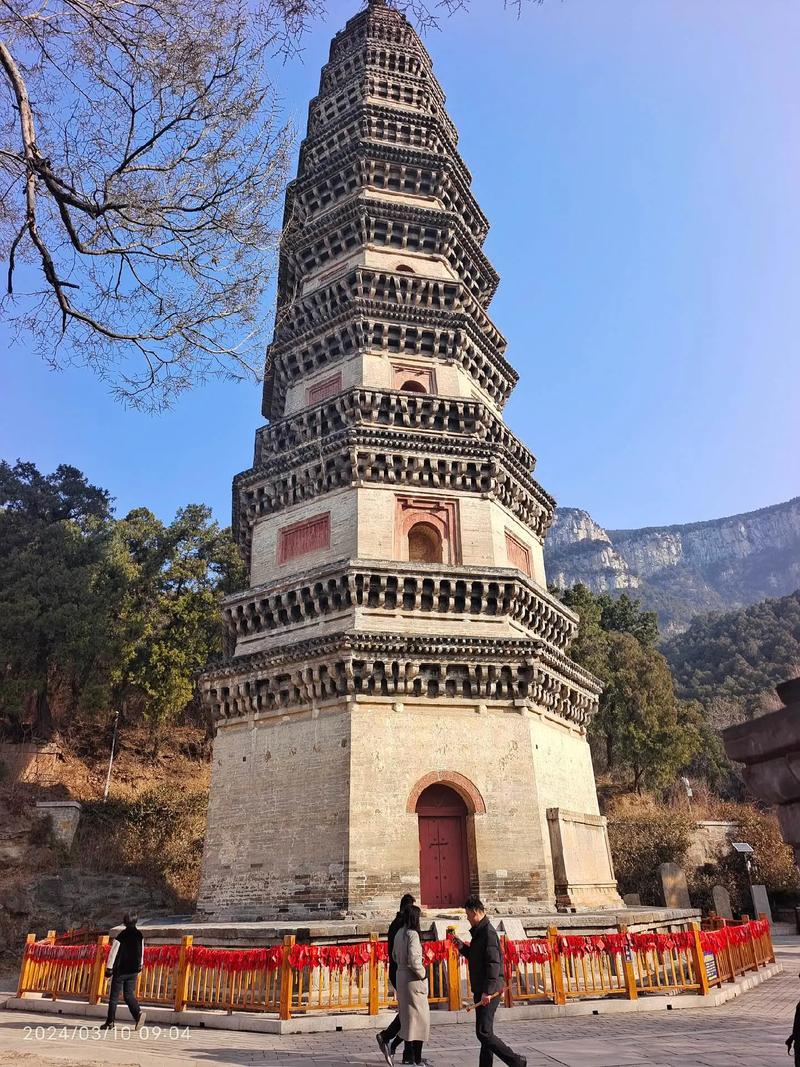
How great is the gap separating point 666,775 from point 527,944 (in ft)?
92.1

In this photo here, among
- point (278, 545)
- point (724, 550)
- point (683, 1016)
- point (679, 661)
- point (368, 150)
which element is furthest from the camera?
point (724, 550)

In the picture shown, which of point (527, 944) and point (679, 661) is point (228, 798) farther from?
point (679, 661)

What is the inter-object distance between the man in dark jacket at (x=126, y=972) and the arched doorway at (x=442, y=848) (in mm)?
6540

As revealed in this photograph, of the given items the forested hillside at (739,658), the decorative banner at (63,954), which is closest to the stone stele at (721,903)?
the decorative banner at (63,954)

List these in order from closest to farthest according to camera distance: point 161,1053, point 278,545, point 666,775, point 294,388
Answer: point 161,1053, point 278,545, point 294,388, point 666,775

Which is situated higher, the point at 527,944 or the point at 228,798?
the point at 228,798

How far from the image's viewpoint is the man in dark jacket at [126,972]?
9852mm

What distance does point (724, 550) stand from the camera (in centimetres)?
16050

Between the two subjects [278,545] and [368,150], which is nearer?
[278,545]

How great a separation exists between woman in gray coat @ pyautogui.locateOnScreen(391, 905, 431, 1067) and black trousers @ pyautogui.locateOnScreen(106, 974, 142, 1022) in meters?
4.62

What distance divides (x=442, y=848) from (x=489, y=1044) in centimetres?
982

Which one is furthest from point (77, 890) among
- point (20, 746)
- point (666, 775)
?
point (666, 775)

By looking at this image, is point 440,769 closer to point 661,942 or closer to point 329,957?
point 661,942

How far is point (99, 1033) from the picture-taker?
939cm
